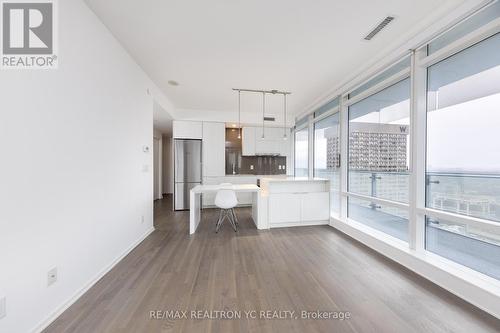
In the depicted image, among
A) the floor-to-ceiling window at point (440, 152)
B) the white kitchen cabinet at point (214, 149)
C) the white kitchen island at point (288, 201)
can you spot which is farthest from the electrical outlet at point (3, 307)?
the white kitchen cabinet at point (214, 149)

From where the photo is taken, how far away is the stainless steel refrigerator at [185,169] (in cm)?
529

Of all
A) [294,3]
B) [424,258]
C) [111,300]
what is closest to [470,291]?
[424,258]

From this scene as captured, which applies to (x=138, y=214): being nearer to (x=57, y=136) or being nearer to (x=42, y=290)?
(x=42, y=290)

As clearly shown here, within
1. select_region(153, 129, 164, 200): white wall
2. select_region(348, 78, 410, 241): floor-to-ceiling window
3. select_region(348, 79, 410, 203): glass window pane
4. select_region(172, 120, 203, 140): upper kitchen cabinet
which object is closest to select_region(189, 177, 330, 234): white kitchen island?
select_region(348, 78, 410, 241): floor-to-ceiling window

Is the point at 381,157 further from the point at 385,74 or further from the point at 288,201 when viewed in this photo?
the point at 288,201

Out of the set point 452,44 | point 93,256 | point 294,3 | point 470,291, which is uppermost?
point 294,3

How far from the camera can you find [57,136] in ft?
5.13

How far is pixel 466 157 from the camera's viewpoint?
1965 mm

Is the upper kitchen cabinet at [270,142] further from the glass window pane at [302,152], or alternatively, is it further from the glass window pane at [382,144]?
the glass window pane at [382,144]

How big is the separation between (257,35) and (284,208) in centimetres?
304

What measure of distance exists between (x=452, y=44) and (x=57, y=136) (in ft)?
12.8

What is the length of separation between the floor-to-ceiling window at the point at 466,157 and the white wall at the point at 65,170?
3.78 metres

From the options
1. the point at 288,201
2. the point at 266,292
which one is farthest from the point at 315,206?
the point at 266,292

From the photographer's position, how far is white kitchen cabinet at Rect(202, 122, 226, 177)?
18.1 feet
